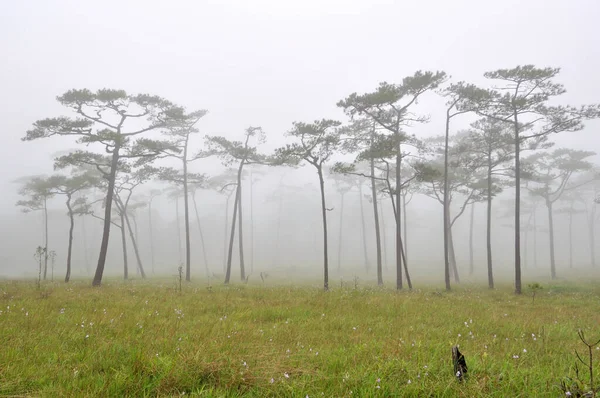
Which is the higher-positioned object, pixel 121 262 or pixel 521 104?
pixel 521 104

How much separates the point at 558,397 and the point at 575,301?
14.9 meters

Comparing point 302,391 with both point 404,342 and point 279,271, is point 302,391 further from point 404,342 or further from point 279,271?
point 279,271

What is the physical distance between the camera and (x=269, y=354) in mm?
4262

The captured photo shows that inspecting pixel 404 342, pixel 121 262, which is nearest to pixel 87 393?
pixel 404 342

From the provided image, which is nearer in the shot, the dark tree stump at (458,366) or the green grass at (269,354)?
the green grass at (269,354)

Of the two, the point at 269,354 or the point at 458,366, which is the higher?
A: the point at 458,366

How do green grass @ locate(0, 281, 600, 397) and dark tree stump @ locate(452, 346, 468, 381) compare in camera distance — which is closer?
green grass @ locate(0, 281, 600, 397)

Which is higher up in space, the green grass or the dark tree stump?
the dark tree stump

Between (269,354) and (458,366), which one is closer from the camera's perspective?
(458,366)

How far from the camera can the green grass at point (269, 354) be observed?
3268 millimetres

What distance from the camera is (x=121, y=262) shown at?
64.7 m

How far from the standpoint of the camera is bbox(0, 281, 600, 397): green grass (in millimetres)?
3268

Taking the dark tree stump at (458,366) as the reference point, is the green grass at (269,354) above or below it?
below

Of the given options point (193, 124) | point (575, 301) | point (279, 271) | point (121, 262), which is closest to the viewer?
point (575, 301)
